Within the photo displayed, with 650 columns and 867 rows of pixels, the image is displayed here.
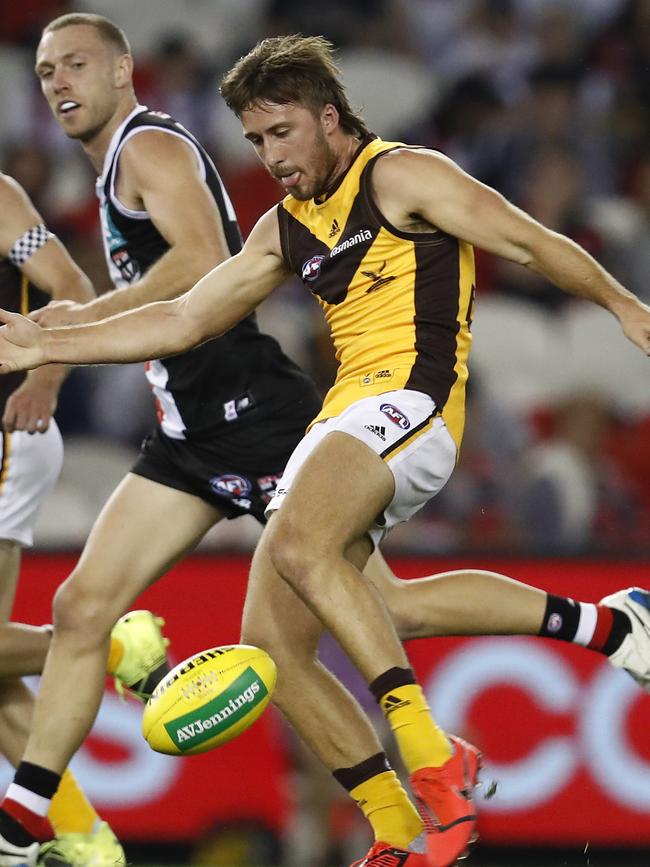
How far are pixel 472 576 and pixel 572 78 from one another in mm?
6209

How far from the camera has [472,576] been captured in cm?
502

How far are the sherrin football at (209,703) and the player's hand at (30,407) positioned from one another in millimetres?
1363

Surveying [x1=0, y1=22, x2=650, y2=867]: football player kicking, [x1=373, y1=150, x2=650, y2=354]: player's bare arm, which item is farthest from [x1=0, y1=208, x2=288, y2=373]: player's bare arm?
[x1=373, y1=150, x2=650, y2=354]: player's bare arm

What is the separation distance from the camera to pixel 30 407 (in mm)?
5332

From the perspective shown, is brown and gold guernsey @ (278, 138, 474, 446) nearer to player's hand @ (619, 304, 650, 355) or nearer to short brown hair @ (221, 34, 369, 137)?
short brown hair @ (221, 34, 369, 137)

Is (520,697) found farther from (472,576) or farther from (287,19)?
(287,19)

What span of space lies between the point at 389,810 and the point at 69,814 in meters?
1.36

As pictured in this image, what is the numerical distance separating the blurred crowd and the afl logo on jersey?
2625mm

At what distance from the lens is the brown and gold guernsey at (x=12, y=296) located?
18.0 ft

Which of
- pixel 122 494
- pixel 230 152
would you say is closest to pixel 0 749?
pixel 122 494

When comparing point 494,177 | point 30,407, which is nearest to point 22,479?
point 30,407

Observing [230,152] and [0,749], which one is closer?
[0,749]

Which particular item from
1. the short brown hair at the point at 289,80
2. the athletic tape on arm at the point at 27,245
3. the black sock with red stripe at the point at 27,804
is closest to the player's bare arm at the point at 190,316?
the short brown hair at the point at 289,80

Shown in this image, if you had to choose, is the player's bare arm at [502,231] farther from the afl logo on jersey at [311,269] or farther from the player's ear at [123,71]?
the player's ear at [123,71]
